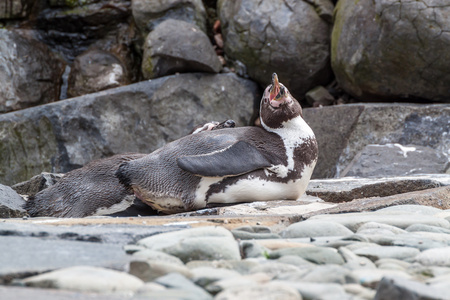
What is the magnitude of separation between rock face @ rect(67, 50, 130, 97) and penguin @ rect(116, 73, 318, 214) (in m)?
5.04

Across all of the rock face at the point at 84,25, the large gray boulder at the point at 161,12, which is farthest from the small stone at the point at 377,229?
the rock face at the point at 84,25

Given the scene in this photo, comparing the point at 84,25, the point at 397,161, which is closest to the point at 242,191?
the point at 397,161

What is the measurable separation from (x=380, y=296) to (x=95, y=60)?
26.8 feet

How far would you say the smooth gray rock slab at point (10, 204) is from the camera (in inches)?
174

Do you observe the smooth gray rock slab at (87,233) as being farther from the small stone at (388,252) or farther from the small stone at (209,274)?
the small stone at (388,252)

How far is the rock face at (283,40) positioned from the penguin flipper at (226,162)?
14.7 feet

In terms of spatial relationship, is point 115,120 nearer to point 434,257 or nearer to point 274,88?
point 274,88

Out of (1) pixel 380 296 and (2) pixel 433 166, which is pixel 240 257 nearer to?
(1) pixel 380 296

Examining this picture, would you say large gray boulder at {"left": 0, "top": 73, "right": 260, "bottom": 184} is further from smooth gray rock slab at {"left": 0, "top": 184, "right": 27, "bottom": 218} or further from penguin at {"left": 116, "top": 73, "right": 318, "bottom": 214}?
penguin at {"left": 116, "top": 73, "right": 318, "bottom": 214}

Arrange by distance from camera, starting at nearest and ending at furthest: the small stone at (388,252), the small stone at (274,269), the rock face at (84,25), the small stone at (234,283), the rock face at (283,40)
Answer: the small stone at (234,283) → the small stone at (274,269) → the small stone at (388,252) → the rock face at (283,40) → the rock face at (84,25)

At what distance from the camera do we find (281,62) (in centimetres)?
859

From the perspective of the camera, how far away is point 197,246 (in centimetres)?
230

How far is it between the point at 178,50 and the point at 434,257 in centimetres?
662

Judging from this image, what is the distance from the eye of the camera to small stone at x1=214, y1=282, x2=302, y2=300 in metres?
1.70
